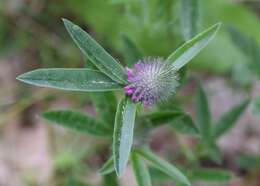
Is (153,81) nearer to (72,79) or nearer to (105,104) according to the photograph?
(72,79)

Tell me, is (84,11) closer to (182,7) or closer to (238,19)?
(238,19)

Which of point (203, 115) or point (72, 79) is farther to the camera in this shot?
point (203, 115)

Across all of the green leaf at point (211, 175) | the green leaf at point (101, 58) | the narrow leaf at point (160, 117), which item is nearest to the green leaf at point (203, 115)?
the green leaf at point (211, 175)

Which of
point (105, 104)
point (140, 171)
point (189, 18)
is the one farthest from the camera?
point (189, 18)

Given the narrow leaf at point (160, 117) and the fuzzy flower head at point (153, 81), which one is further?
the narrow leaf at point (160, 117)

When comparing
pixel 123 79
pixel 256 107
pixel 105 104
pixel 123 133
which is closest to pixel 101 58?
pixel 123 79

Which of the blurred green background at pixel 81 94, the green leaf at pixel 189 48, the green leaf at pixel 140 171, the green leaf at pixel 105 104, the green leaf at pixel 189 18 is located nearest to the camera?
the green leaf at pixel 189 48

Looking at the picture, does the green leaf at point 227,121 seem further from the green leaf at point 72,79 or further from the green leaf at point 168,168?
the green leaf at point 72,79
